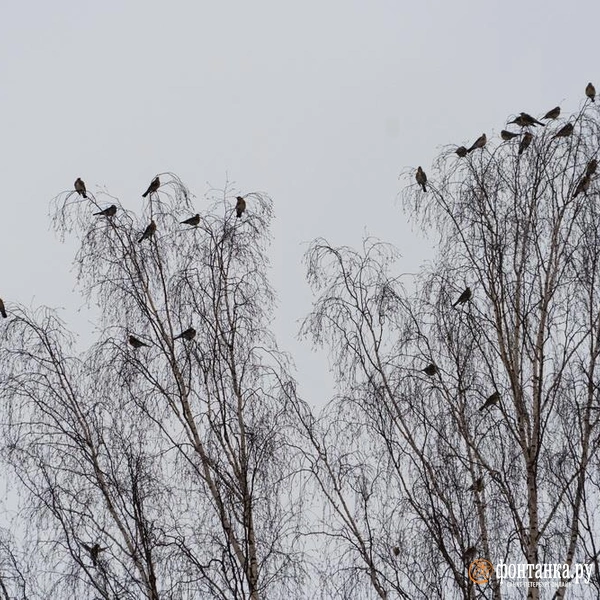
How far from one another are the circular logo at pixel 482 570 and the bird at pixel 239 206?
11.6ft

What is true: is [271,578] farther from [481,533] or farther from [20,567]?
[20,567]

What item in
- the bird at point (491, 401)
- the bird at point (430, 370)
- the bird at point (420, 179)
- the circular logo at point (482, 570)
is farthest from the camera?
the bird at point (420, 179)

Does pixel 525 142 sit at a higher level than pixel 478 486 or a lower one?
higher

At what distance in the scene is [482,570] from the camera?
7.99 m

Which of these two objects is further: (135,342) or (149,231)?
(149,231)

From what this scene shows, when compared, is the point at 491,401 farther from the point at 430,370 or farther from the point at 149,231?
the point at 149,231

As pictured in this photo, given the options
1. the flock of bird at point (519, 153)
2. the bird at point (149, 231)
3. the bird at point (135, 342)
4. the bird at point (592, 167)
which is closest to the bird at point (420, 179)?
the flock of bird at point (519, 153)

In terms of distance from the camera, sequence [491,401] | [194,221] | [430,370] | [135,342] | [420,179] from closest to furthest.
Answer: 1. [491,401]
2. [430,370]
3. [135,342]
4. [420,179]
5. [194,221]

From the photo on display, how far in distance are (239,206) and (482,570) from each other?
3.63 m

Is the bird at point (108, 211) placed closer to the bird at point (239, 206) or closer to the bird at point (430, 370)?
the bird at point (239, 206)

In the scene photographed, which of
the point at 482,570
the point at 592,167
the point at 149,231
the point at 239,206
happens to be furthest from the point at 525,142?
the point at 482,570

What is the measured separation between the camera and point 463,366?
8.56m

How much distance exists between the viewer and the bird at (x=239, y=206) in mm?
9477

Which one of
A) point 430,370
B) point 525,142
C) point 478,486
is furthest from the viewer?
point 525,142
